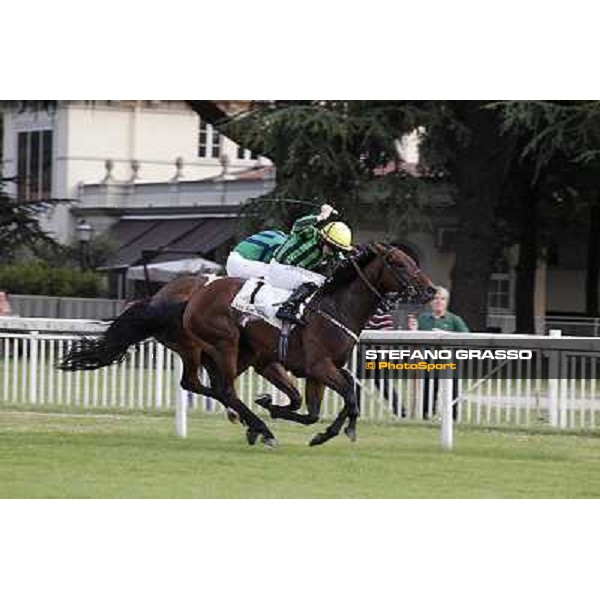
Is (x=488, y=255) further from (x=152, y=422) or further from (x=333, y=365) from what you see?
(x=333, y=365)

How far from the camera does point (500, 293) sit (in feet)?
58.9

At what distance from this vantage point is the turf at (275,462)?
11477 millimetres

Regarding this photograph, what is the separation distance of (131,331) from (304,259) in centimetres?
140

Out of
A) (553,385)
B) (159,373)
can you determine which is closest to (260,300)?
(159,373)

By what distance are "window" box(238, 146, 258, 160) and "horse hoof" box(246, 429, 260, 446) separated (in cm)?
626

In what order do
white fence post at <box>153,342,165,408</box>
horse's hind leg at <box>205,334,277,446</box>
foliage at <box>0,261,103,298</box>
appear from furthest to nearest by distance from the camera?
foliage at <box>0,261,103,298</box> < white fence post at <box>153,342,165,408</box> < horse's hind leg at <box>205,334,277,446</box>

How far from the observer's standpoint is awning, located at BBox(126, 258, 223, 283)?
15484 mm

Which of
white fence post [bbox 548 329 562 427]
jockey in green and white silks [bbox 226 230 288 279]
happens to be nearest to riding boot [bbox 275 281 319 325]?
jockey in green and white silks [bbox 226 230 288 279]

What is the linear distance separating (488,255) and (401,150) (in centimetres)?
353

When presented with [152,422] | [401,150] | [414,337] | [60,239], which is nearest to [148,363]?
[152,422]

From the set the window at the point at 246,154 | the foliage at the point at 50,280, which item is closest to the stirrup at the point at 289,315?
the foliage at the point at 50,280

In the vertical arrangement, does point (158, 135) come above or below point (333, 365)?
above

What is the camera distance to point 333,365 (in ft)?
41.1

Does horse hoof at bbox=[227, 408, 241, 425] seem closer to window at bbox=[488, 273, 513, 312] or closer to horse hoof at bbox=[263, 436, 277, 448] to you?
horse hoof at bbox=[263, 436, 277, 448]
